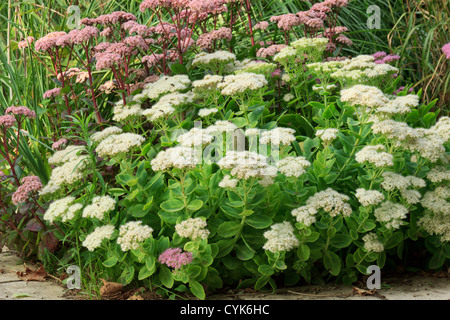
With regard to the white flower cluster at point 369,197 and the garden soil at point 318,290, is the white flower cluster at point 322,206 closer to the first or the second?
the white flower cluster at point 369,197

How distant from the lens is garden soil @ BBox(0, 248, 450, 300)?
270 cm

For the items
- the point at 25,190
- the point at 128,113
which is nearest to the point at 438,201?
the point at 128,113

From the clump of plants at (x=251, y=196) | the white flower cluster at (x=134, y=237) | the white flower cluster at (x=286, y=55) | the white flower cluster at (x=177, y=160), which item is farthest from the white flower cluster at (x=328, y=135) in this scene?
the white flower cluster at (x=134, y=237)

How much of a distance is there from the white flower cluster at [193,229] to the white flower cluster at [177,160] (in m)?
0.28

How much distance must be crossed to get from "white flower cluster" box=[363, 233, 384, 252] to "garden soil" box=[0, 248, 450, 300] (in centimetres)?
25

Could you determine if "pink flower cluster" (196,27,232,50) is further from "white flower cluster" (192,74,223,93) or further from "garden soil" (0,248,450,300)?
"garden soil" (0,248,450,300)

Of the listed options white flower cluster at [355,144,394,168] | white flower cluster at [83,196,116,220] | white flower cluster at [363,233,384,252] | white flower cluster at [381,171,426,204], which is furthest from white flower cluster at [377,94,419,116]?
white flower cluster at [83,196,116,220]

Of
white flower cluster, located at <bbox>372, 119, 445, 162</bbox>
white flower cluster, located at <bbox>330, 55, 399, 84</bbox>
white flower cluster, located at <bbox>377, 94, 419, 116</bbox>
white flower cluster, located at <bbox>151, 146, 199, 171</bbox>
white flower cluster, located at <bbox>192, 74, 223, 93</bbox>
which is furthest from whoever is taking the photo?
white flower cluster, located at <bbox>330, 55, 399, 84</bbox>

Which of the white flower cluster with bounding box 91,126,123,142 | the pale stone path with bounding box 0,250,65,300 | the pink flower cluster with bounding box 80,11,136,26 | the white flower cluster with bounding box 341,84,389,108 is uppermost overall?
the pink flower cluster with bounding box 80,11,136,26

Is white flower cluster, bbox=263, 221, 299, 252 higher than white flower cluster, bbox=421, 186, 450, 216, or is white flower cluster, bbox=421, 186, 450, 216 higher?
white flower cluster, bbox=421, 186, 450, 216

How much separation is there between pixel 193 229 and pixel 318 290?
2.74ft

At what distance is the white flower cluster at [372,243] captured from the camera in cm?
265

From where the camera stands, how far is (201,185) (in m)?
2.83

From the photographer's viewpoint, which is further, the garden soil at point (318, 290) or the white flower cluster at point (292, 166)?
the garden soil at point (318, 290)
